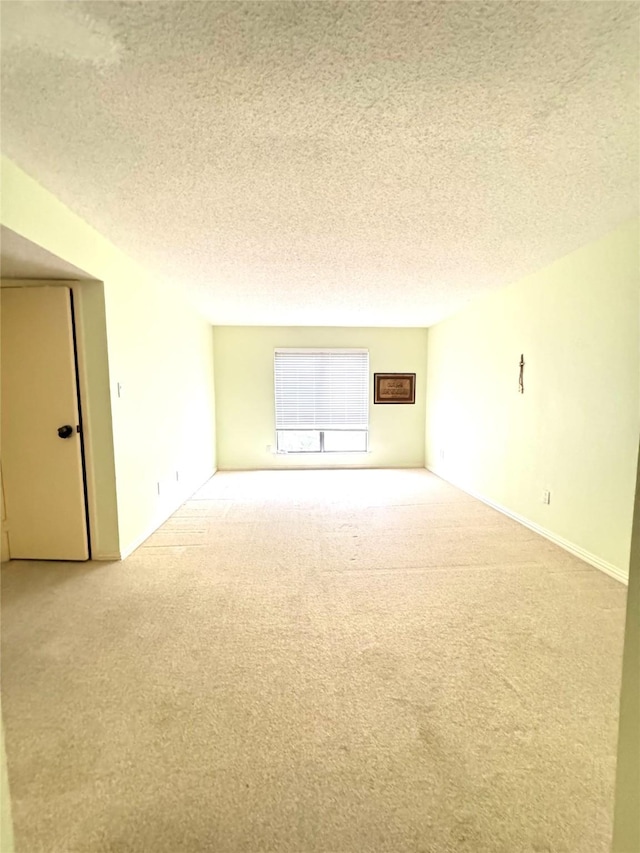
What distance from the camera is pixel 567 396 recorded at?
2520 millimetres

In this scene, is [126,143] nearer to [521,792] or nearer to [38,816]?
[38,816]

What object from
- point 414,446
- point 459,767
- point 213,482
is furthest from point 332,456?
point 459,767

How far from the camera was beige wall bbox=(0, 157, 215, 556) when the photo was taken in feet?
5.54

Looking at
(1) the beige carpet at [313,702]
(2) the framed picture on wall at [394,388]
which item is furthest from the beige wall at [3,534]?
(2) the framed picture on wall at [394,388]

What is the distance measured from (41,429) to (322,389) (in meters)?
3.63

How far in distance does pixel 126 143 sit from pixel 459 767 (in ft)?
8.62

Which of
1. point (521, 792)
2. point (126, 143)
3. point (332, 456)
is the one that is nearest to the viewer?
point (521, 792)

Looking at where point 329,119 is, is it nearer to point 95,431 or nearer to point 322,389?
point 95,431

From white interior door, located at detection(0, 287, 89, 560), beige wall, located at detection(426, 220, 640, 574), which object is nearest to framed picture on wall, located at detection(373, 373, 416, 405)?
beige wall, located at detection(426, 220, 640, 574)

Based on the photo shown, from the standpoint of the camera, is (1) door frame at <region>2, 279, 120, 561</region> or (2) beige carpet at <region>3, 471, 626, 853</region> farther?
(1) door frame at <region>2, 279, 120, 561</region>

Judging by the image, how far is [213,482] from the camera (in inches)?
179

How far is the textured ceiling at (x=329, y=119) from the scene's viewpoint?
0.93 metres

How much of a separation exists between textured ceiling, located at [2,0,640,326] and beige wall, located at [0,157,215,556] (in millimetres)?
158

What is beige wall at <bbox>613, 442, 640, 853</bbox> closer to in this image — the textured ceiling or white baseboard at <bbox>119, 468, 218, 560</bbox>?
the textured ceiling
